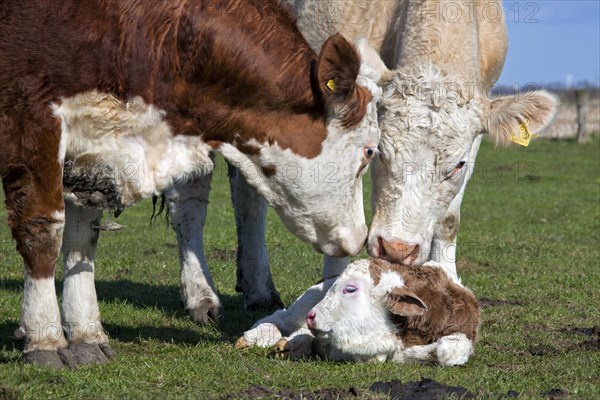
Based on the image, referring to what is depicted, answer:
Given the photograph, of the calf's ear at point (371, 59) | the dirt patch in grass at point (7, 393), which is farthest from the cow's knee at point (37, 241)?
the calf's ear at point (371, 59)

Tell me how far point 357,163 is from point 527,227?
889 cm

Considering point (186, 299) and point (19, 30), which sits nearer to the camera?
point (19, 30)

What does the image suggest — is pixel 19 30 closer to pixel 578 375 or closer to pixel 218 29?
pixel 218 29

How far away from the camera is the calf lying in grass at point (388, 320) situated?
583 centimetres

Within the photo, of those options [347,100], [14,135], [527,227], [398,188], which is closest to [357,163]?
[347,100]

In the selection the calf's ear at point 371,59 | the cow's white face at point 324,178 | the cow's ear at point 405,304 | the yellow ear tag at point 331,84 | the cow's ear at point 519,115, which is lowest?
the cow's ear at point 405,304

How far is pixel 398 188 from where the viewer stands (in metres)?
6.86

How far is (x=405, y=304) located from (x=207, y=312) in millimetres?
2430

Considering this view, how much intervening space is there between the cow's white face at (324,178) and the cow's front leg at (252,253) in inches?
89.5

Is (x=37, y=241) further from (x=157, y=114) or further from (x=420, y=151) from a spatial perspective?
(x=420, y=151)

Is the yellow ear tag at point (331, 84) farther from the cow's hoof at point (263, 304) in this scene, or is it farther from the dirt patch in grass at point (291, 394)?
the cow's hoof at point (263, 304)

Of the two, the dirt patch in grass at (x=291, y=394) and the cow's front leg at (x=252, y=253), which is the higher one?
the cow's front leg at (x=252, y=253)

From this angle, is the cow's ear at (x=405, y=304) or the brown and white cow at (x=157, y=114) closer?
the brown and white cow at (x=157, y=114)

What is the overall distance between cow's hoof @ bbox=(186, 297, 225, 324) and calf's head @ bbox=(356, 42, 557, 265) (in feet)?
5.40
